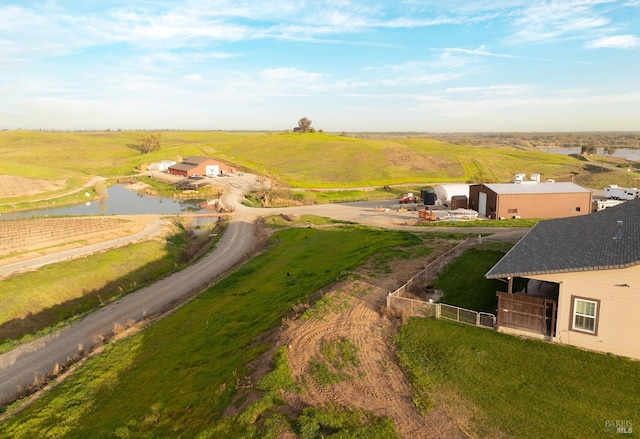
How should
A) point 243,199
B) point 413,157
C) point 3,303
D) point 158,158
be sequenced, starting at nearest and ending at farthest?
point 3,303 → point 243,199 → point 413,157 → point 158,158

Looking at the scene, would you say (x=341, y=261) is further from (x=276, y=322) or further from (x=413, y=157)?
(x=413, y=157)

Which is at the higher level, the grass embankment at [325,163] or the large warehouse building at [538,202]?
the grass embankment at [325,163]

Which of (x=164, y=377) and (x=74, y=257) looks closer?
(x=164, y=377)

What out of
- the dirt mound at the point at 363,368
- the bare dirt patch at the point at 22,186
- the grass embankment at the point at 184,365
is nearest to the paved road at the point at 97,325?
the grass embankment at the point at 184,365

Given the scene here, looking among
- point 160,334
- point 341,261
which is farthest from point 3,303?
point 341,261

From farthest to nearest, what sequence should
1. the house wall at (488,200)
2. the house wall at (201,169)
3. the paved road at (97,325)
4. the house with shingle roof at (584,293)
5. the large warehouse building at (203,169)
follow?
the large warehouse building at (203,169) → the house wall at (201,169) → the house wall at (488,200) → the paved road at (97,325) → the house with shingle roof at (584,293)

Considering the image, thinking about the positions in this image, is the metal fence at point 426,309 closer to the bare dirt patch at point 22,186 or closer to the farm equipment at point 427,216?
the farm equipment at point 427,216

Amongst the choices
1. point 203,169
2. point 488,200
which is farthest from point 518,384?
point 203,169
